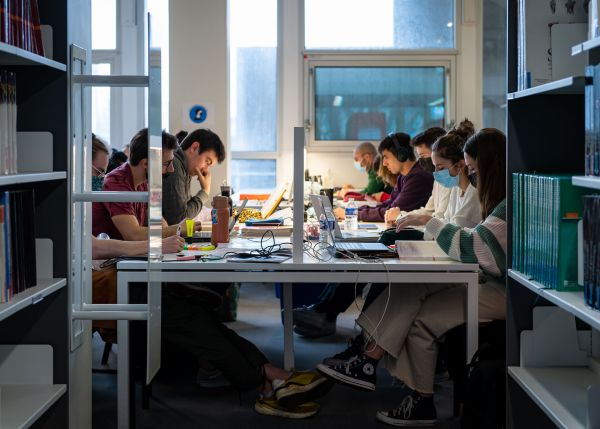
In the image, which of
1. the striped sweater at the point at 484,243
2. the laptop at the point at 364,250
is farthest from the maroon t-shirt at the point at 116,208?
the striped sweater at the point at 484,243

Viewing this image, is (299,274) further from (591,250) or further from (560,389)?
(591,250)

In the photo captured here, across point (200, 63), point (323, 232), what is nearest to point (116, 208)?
point (323, 232)

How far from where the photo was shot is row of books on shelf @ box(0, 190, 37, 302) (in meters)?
2.10

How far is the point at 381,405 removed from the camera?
328cm

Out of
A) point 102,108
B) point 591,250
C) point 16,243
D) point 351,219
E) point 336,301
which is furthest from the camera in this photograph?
point 102,108

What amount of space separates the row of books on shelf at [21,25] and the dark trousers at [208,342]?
1234 mm

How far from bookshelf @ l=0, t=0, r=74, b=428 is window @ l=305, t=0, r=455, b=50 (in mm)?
5337

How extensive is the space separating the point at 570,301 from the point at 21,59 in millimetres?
1547

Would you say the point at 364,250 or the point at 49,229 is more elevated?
the point at 49,229

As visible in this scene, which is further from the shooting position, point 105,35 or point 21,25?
point 105,35

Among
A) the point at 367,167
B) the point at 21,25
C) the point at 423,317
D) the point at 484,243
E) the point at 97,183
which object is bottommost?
the point at 423,317

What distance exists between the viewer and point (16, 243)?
2189 millimetres

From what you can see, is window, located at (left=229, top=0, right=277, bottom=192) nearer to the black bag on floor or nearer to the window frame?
the window frame

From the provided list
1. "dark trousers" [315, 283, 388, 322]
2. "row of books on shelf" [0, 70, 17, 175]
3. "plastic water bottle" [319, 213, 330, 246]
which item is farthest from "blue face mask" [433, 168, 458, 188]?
"row of books on shelf" [0, 70, 17, 175]
